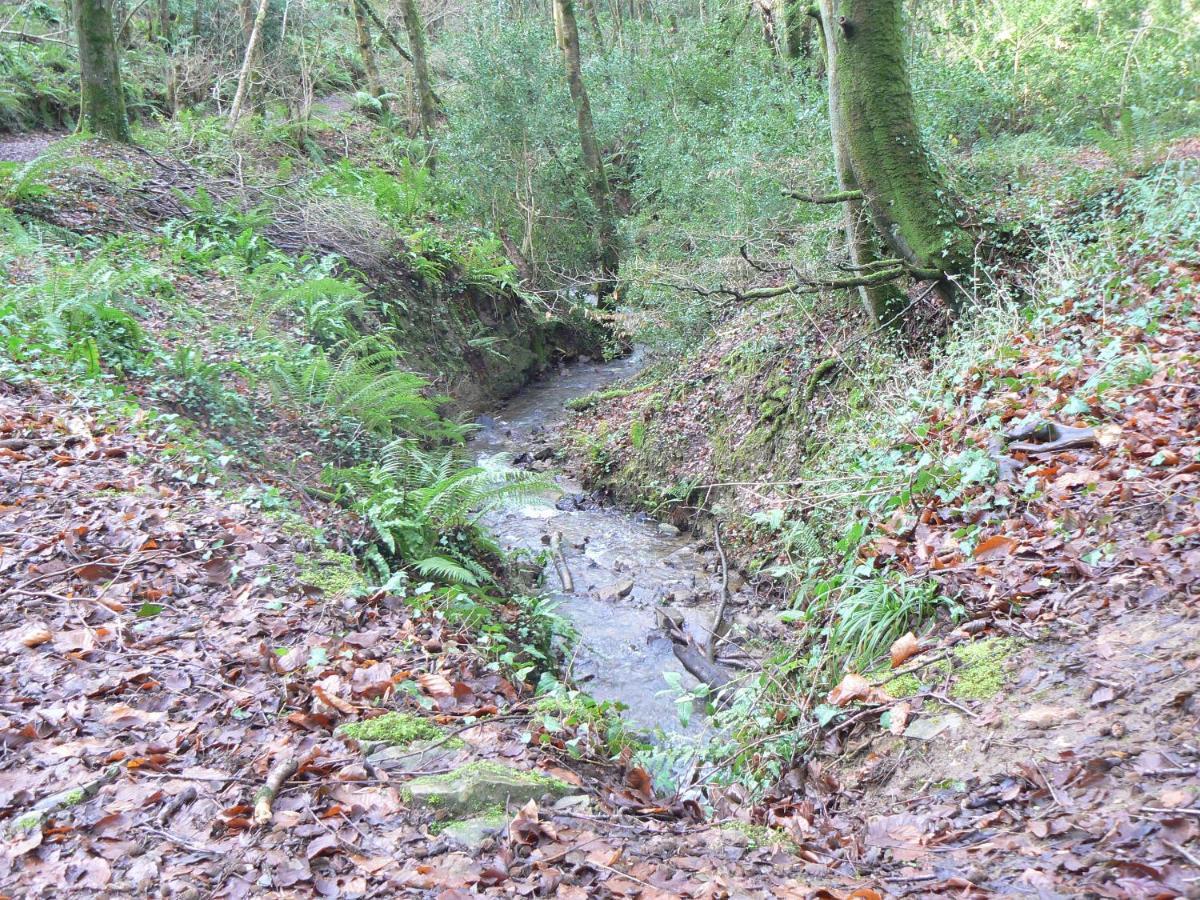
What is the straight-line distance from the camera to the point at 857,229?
700 cm

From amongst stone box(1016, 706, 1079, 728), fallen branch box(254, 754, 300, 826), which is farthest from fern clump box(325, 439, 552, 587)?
stone box(1016, 706, 1079, 728)

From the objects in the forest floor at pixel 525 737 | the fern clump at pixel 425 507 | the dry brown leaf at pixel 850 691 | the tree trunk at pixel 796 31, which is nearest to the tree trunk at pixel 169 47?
the tree trunk at pixel 796 31

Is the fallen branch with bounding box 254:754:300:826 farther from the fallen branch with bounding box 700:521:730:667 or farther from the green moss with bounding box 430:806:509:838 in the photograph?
the fallen branch with bounding box 700:521:730:667

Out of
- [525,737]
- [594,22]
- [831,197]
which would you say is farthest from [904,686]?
[594,22]

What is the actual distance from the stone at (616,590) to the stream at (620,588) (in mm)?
10

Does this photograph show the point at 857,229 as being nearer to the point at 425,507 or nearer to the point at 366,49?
the point at 425,507

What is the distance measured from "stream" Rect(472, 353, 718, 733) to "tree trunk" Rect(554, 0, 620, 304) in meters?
6.50

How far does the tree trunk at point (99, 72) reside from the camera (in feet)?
33.0

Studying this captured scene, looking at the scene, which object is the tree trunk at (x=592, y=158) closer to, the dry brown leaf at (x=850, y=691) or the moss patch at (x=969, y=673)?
the dry brown leaf at (x=850, y=691)

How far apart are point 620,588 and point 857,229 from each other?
4.07 m

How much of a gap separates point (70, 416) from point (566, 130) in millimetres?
12711

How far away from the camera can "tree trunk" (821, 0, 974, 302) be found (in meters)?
6.35

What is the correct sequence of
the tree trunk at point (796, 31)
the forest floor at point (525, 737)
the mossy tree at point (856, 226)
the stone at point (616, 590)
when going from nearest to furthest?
the forest floor at point (525, 737)
the mossy tree at point (856, 226)
the stone at point (616, 590)
the tree trunk at point (796, 31)

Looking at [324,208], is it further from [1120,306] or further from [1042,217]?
[1120,306]
